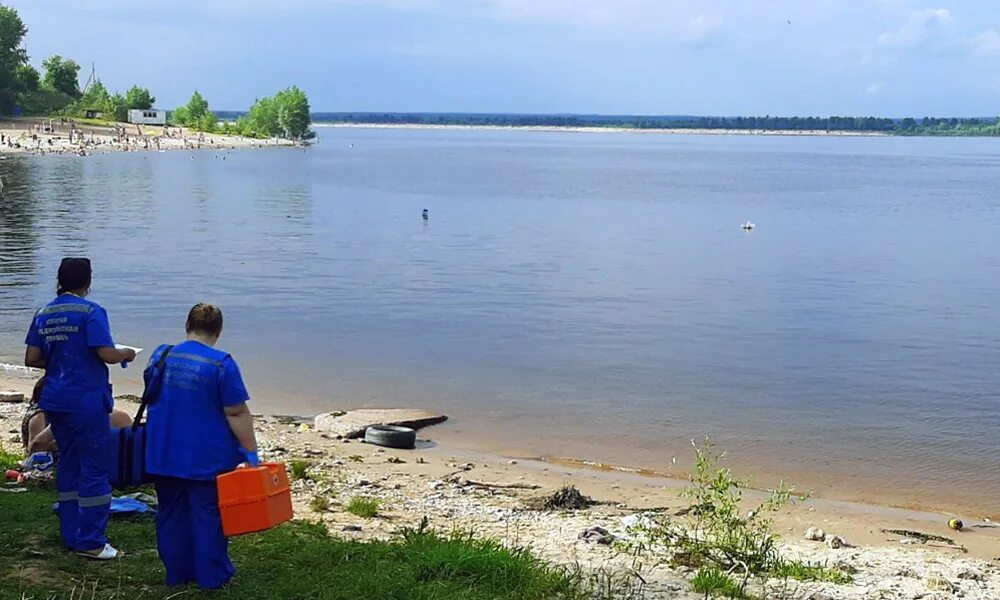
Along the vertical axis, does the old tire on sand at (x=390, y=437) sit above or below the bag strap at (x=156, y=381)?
below

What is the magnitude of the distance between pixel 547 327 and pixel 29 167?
7371 centimetres

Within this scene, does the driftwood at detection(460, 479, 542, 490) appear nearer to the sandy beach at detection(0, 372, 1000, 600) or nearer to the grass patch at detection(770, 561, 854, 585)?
the sandy beach at detection(0, 372, 1000, 600)

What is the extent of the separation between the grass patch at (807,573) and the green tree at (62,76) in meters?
165

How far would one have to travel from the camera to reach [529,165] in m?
127

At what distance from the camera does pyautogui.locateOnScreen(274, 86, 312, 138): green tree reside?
19125 centimetres

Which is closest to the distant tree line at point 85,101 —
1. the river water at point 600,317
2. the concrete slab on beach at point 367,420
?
the river water at point 600,317

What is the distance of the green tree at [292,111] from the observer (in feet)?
627

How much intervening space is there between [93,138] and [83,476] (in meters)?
134

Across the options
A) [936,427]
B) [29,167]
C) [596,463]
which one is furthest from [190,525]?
[29,167]

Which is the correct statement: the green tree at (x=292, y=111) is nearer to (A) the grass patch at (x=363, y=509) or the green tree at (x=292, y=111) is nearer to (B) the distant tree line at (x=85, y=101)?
(B) the distant tree line at (x=85, y=101)

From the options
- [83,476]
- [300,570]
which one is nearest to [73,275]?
[83,476]

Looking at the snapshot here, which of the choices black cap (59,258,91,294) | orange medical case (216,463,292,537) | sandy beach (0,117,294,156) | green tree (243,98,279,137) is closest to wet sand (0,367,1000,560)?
black cap (59,258,91,294)

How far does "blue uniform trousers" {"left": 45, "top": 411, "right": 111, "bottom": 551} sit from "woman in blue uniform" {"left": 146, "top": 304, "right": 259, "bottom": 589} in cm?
76

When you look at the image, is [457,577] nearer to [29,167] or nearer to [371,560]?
[371,560]
